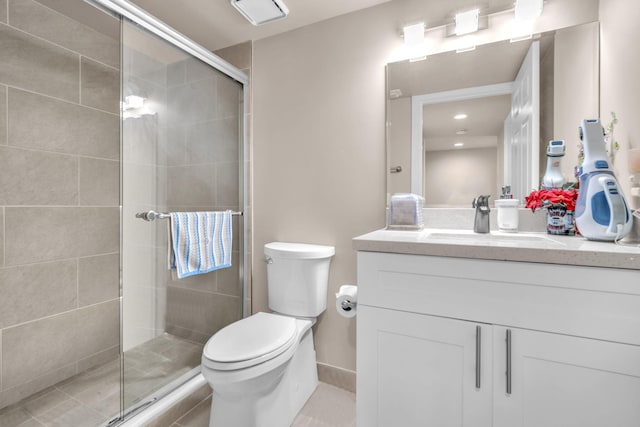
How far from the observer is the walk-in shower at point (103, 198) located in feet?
4.50

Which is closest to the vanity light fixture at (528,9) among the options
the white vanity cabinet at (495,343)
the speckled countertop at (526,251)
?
the speckled countertop at (526,251)

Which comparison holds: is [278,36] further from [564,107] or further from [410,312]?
[410,312]

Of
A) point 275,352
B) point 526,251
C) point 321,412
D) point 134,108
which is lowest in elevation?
point 321,412

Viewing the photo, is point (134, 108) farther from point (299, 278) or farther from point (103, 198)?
point (299, 278)

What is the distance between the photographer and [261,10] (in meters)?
1.60

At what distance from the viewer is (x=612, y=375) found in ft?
2.39

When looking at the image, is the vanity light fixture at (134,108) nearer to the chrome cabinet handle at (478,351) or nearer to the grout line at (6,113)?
the grout line at (6,113)

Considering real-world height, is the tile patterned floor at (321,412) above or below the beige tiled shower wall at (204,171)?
below

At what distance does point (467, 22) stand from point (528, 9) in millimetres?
245

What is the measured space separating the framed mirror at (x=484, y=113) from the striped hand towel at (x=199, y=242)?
3.33 feet

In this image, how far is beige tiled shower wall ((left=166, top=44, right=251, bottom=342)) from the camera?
1.57 m

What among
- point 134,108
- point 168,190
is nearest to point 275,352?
point 168,190

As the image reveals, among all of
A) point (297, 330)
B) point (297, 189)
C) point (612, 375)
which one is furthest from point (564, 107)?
point (297, 330)

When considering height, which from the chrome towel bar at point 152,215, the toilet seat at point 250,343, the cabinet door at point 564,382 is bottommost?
the toilet seat at point 250,343
